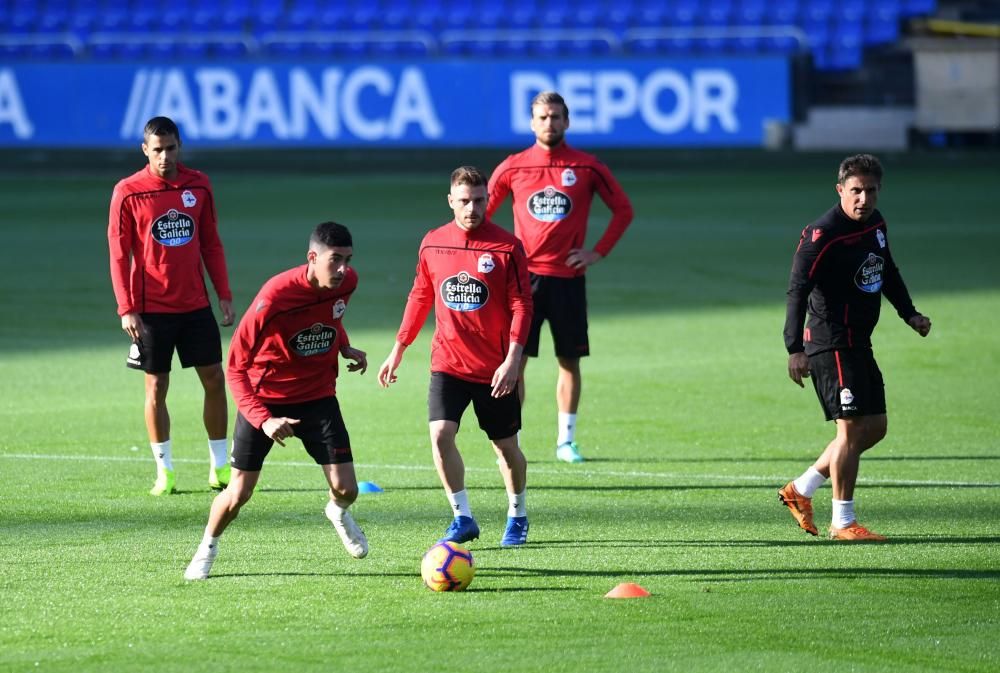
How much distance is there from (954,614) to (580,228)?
455 centimetres

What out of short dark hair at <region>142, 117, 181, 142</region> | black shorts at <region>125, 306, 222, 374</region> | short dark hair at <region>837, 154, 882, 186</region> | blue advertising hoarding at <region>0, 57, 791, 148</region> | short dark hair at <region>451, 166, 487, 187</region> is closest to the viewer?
short dark hair at <region>451, 166, 487, 187</region>

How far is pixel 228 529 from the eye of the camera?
333 inches

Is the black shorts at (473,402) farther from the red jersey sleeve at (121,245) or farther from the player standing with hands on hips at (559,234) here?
the player standing with hands on hips at (559,234)

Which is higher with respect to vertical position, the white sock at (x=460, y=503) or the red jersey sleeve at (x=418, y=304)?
the red jersey sleeve at (x=418, y=304)

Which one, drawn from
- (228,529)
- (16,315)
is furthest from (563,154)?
(16,315)

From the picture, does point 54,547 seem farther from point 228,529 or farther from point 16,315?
point 16,315

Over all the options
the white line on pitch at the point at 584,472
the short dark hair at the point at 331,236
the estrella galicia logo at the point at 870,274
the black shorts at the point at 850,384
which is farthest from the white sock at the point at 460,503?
the estrella galicia logo at the point at 870,274

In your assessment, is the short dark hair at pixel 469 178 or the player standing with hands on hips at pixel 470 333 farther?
the player standing with hands on hips at pixel 470 333

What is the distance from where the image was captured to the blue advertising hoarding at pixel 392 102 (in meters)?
29.1

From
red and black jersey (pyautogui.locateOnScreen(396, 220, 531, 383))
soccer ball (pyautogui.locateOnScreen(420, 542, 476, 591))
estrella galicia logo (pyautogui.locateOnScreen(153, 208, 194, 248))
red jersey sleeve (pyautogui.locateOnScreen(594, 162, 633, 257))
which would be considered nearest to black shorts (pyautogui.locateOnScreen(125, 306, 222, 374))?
estrella galicia logo (pyautogui.locateOnScreen(153, 208, 194, 248))

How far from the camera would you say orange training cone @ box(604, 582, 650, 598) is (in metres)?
7.05

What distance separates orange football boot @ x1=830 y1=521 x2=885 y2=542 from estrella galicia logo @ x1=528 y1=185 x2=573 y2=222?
3296 millimetres

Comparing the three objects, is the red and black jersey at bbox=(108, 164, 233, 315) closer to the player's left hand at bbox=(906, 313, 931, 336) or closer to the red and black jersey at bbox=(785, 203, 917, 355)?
the red and black jersey at bbox=(785, 203, 917, 355)

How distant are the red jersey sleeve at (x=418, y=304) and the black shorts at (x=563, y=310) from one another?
254cm
